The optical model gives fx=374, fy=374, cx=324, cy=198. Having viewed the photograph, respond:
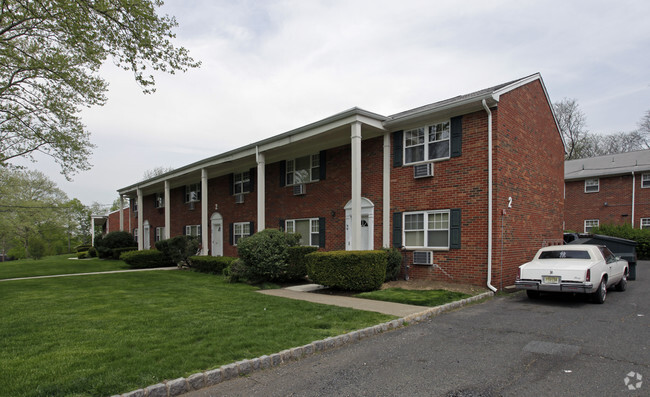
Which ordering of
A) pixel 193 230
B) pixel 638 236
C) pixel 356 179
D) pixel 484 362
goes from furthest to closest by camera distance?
pixel 193 230 → pixel 638 236 → pixel 356 179 → pixel 484 362

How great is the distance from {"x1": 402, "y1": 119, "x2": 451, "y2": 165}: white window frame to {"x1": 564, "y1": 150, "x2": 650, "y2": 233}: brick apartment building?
59.4ft

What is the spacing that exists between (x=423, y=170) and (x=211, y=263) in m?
9.93

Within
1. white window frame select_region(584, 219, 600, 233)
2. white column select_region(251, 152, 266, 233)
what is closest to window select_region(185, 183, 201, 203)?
white column select_region(251, 152, 266, 233)

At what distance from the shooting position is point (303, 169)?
1689cm

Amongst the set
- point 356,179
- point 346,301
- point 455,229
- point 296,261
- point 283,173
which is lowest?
point 346,301

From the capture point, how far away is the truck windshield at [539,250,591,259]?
914 centimetres

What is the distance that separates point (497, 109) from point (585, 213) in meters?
20.2

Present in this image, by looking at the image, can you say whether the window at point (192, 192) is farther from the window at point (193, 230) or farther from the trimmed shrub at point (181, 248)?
the trimmed shrub at point (181, 248)

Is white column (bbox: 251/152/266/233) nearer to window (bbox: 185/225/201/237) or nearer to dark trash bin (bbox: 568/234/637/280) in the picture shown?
window (bbox: 185/225/201/237)

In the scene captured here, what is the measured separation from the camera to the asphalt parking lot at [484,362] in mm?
4105

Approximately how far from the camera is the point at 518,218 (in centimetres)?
1155

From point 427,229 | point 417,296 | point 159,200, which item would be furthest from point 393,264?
point 159,200

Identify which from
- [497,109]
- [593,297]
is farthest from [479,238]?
[497,109]

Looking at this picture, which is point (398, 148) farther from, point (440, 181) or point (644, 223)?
point (644, 223)
